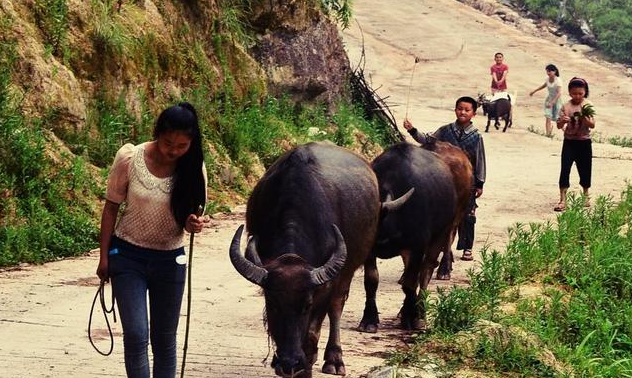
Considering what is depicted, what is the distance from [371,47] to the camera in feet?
124

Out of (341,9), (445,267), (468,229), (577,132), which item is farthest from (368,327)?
(341,9)

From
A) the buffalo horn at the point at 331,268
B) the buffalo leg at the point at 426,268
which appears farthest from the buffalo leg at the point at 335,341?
the buffalo leg at the point at 426,268

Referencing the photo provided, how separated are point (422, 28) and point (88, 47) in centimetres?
2743

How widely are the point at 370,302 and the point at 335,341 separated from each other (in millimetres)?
1249

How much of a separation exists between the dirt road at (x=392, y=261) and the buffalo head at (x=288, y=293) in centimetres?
111

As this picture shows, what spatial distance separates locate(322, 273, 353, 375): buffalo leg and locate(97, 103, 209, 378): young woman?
2.09 metres

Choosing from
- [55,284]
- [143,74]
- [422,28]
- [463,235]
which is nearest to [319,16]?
[143,74]

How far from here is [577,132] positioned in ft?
53.4

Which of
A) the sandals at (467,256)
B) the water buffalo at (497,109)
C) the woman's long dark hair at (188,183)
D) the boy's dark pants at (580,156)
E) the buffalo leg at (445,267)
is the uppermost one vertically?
the woman's long dark hair at (188,183)

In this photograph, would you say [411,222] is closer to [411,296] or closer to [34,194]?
[411,296]

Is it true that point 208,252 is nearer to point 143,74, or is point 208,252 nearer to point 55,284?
point 55,284

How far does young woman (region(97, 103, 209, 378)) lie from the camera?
629 cm

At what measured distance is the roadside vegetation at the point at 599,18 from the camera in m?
40.8

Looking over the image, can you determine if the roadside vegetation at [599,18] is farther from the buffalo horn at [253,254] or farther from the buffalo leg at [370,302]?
the buffalo horn at [253,254]
